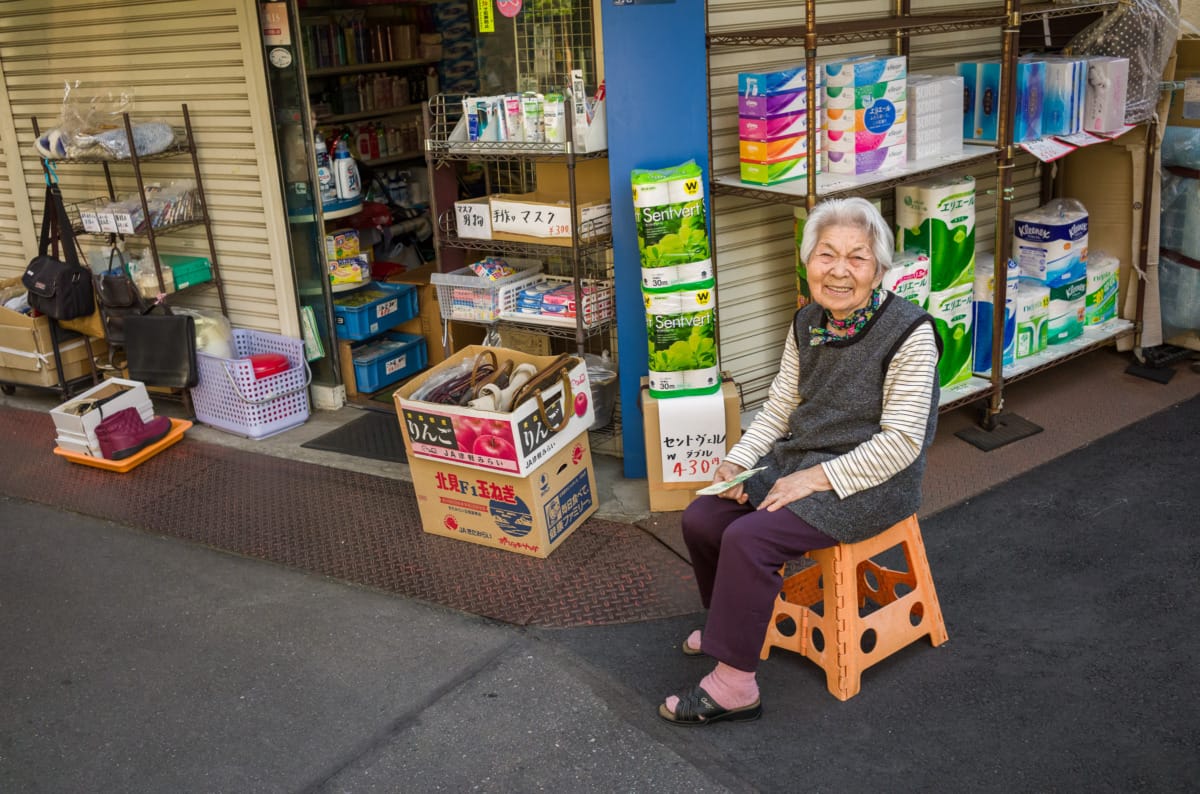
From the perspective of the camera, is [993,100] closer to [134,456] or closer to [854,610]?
[854,610]

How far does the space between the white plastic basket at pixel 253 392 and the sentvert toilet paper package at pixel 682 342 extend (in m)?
2.11

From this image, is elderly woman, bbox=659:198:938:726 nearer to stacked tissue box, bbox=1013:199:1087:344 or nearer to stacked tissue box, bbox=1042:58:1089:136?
stacked tissue box, bbox=1042:58:1089:136

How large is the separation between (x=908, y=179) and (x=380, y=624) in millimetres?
2753

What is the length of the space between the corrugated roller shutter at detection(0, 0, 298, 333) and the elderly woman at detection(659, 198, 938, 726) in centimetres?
325

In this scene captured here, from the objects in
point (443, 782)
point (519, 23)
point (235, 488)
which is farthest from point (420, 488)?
point (519, 23)

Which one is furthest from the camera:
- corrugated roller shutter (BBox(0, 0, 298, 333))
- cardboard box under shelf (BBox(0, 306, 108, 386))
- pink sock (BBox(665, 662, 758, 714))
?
cardboard box under shelf (BBox(0, 306, 108, 386))

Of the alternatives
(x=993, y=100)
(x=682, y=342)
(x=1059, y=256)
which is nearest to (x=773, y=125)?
(x=682, y=342)

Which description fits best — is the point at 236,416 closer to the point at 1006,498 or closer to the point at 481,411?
the point at 481,411

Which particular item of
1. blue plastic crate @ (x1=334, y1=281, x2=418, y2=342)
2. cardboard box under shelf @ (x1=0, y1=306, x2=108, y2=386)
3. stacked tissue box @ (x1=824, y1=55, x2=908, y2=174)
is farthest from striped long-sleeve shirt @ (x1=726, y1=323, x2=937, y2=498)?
cardboard box under shelf @ (x1=0, y1=306, x2=108, y2=386)

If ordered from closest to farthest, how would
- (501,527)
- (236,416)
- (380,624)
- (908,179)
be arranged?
(380,624) → (501,527) → (908,179) → (236,416)

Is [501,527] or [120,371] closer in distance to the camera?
[501,527]

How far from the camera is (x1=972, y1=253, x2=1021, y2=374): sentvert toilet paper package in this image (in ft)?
16.1

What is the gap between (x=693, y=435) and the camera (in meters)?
4.29

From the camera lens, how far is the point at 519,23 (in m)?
4.79
